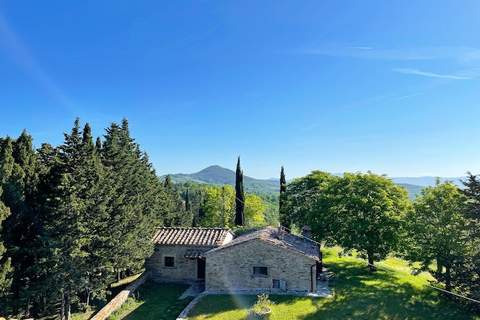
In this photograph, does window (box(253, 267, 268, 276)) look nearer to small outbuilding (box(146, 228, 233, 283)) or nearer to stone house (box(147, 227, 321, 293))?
stone house (box(147, 227, 321, 293))

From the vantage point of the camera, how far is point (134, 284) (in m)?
28.8

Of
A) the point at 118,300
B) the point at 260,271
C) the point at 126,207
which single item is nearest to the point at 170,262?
the point at 118,300

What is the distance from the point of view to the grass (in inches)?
941

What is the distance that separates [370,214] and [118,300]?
2141cm

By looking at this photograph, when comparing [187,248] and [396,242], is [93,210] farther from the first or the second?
[396,242]

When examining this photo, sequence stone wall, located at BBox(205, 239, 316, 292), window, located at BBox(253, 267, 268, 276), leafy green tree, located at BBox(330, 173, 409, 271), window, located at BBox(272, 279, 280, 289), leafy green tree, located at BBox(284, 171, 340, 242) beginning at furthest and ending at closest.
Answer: leafy green tree, located at BBox(284, 171, 340, 242) < leafy green tree, located at BBox(330, 173, 409, 271) < window, located at BBox(253, 267, 268, 276) < window, located at BBox(272, 279, 280, 289) < stone wall, located at BBox(205, 239, 316, 292)

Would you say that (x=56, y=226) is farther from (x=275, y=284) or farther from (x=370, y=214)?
(x=370, y=214)

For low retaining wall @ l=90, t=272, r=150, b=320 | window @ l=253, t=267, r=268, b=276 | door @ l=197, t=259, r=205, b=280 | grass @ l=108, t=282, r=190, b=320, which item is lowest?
grass @ l=108, t=282, r=190, b=320

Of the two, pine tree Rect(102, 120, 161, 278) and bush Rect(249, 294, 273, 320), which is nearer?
bush Rect(249, 294, 273, 320)

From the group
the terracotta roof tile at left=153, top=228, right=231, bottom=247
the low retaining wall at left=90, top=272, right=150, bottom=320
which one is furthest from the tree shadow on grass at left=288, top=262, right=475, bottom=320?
the low retaining wall at left=90, top=272, right=150, bottom=320

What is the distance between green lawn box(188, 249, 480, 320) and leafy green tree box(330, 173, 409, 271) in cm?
308

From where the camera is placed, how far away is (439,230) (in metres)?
26.4

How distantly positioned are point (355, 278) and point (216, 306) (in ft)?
43.0

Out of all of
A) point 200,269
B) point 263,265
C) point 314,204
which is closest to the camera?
point 263,265
